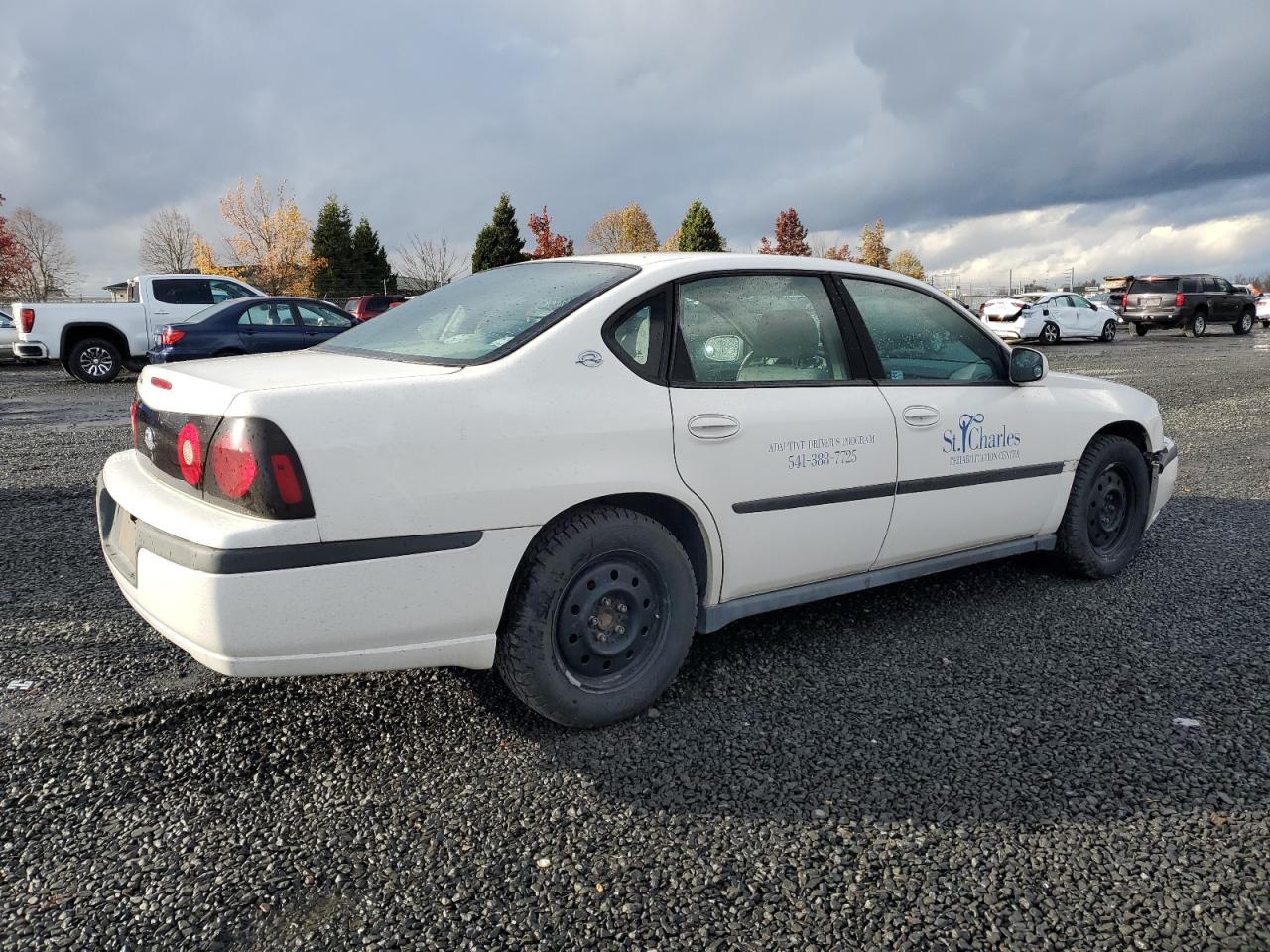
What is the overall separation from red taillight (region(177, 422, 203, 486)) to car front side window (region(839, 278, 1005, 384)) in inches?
93.2

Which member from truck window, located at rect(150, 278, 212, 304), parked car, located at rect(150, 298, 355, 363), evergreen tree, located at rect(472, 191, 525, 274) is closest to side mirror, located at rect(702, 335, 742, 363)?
parked car, located at rect(150, 298, 355, 363)

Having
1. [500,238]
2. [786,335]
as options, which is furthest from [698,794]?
[500,238]

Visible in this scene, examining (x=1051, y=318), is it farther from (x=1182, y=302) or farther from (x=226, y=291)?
(x=226, y=291)

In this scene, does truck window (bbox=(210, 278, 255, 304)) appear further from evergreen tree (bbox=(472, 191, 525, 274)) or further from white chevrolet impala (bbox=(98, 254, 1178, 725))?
evergreen tree (bbox=(472, 191, 525, 274))

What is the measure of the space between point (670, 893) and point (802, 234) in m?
61.6

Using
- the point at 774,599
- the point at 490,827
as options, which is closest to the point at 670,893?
the point at 490,827

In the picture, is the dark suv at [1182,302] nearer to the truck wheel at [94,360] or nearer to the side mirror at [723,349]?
the truck wheel at [94,360]

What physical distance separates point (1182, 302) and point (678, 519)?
28.8 m

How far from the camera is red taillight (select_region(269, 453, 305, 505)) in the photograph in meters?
2.32

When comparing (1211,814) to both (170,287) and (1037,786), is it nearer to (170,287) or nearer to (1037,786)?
(1037,786)

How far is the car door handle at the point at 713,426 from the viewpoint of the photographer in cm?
292

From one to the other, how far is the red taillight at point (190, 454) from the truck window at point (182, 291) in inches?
597

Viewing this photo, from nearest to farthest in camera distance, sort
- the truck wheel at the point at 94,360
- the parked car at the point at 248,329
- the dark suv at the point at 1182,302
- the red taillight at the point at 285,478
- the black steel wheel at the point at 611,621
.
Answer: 1. the red taillight at the point at 285,478
2. the black steel wheel at the point at 611,621
3. the parked car at the point at 248,329
4. the truck wheel at the point at 94,360
5. the dark suv at the point at 1182,302

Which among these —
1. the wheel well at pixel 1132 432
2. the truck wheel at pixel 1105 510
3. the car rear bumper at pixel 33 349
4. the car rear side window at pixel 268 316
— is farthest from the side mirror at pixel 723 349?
the car rear bumper at pixel 33 349
